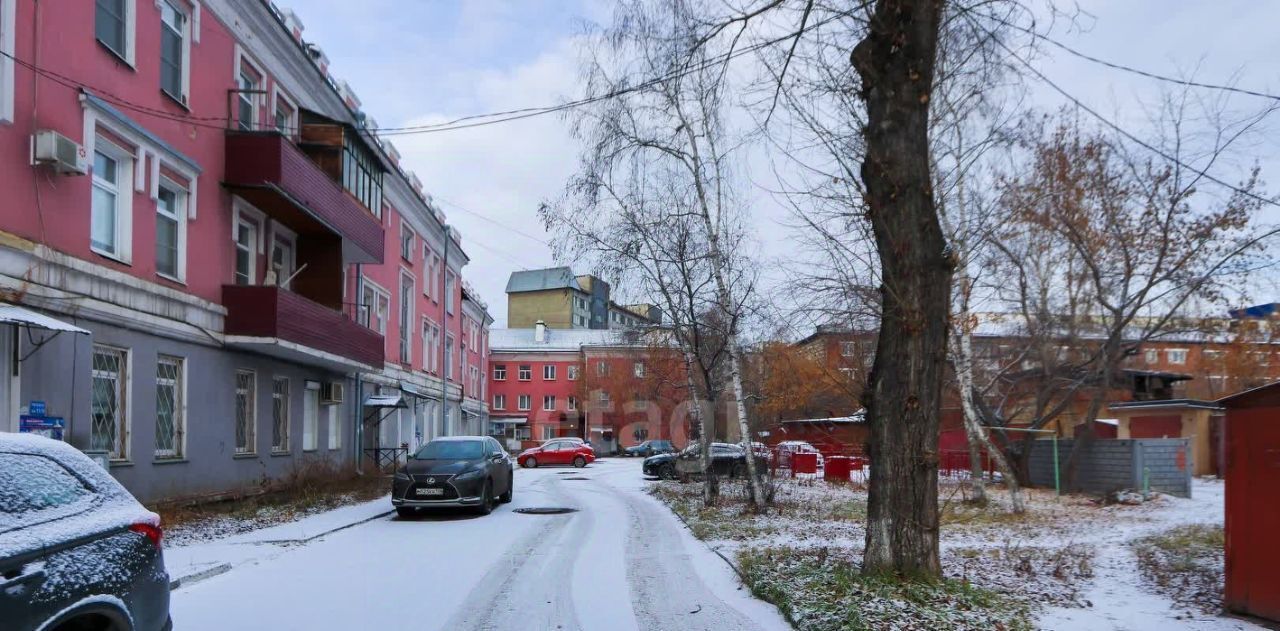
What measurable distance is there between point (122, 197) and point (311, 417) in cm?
1045

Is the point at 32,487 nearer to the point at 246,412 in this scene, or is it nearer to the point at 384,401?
the point at 246,412

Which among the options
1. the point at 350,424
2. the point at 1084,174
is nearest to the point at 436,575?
the point at 1084,174

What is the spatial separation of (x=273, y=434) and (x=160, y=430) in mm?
5213

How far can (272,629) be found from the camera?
281 inches

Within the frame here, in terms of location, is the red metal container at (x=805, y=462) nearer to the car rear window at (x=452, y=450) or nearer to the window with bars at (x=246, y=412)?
the car rear window at (x=452, y=450)

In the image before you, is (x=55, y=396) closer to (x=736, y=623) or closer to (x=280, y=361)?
(x=280, y=361)

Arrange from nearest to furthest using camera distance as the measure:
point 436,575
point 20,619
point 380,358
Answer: point 20,619
point 436,575
point 380,358

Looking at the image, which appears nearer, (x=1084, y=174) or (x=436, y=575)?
(x=436, y=575)

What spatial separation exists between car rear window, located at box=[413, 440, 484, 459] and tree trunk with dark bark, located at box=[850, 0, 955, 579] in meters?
11.6

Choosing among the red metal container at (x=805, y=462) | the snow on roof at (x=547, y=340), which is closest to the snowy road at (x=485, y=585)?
the red metal container at (x=805, y=462)

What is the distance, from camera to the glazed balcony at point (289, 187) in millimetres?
17578

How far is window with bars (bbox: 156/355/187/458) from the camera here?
15367 mm

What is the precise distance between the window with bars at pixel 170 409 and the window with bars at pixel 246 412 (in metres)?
2.62

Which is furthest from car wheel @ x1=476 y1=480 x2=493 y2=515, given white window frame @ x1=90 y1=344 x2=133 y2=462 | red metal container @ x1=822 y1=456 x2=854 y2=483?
red metal container @ x1=822 y1=456 x2=854 y2=483
